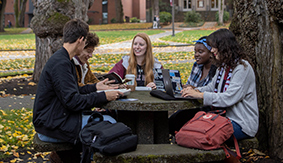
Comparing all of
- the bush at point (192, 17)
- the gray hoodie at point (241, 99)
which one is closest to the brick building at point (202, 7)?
the bush at point (192, 17)

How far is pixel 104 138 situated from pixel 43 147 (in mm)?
849

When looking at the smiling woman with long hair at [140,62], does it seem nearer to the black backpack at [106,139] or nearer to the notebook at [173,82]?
the notebook at [173,82]

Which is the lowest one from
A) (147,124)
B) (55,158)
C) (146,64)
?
(55,158)

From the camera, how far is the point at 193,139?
3.04 metres

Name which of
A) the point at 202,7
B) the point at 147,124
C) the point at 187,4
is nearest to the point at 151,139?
the point at 147,124

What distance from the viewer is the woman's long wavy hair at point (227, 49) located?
11.5 feet

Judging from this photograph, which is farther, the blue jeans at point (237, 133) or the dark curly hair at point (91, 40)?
the dark curly hair at point (91, 40)

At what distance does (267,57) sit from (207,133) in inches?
70.1

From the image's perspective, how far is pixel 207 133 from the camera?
3008 millimetres

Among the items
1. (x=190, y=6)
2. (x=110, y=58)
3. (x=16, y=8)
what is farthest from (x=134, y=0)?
(x=110, y=58)

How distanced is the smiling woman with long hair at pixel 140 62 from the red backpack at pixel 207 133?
4.88 ft

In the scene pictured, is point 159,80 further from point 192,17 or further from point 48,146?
point 192,17

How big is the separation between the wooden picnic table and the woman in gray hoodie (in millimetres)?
213

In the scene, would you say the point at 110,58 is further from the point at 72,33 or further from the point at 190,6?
the point at 190,6
